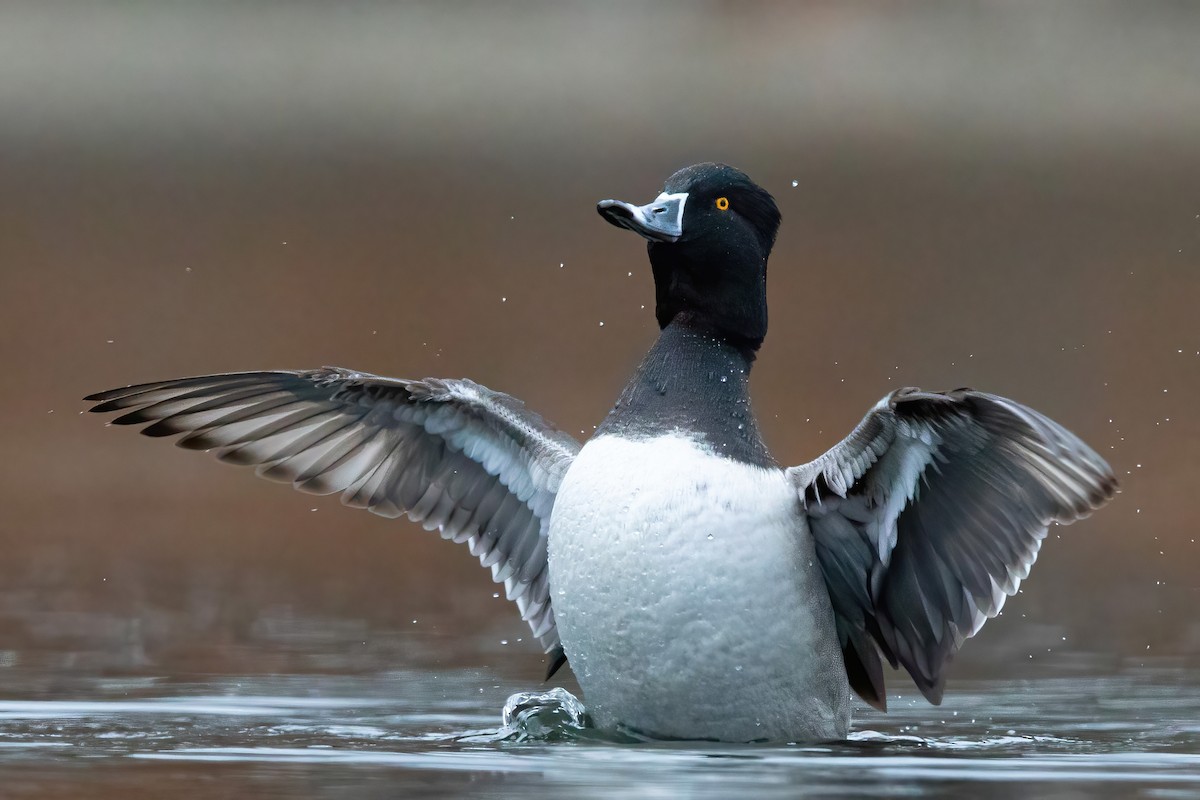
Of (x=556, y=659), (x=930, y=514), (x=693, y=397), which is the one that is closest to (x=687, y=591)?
(x=693, y=397)

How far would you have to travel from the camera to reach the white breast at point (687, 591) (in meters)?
4.47

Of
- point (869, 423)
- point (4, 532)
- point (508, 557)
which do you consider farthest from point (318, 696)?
point (4, 532)

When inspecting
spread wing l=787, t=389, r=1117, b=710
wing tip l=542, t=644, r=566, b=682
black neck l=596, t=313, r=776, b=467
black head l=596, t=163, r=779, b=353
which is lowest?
wing tip l=542, t=644, r=566, b=682

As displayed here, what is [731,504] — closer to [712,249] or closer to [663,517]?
[663,517]

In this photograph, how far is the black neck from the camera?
4.66 metres

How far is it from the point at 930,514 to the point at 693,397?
66cm

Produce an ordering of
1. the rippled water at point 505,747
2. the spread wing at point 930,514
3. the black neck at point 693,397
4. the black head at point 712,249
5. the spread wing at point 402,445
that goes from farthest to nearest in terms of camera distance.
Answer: the spread wing at point 402,445, the black head at point 712,249, the black neck at point 693,397, the spread wing at point 930,514, the rippled water at point 505,747

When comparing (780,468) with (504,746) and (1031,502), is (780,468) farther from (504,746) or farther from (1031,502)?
(504,746)

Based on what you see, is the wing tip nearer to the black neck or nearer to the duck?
the duck

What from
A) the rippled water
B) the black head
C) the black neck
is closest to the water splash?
the rippled water

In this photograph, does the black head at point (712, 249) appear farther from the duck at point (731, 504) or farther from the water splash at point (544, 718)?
the water splash at point (544, 718)

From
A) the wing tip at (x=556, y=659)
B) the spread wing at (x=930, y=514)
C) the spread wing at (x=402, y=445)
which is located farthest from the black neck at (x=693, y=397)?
the wing tip at (x=556, y=659)

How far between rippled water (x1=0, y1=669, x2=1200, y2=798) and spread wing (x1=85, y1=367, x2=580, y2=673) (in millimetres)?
489

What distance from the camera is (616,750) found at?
175 inches
